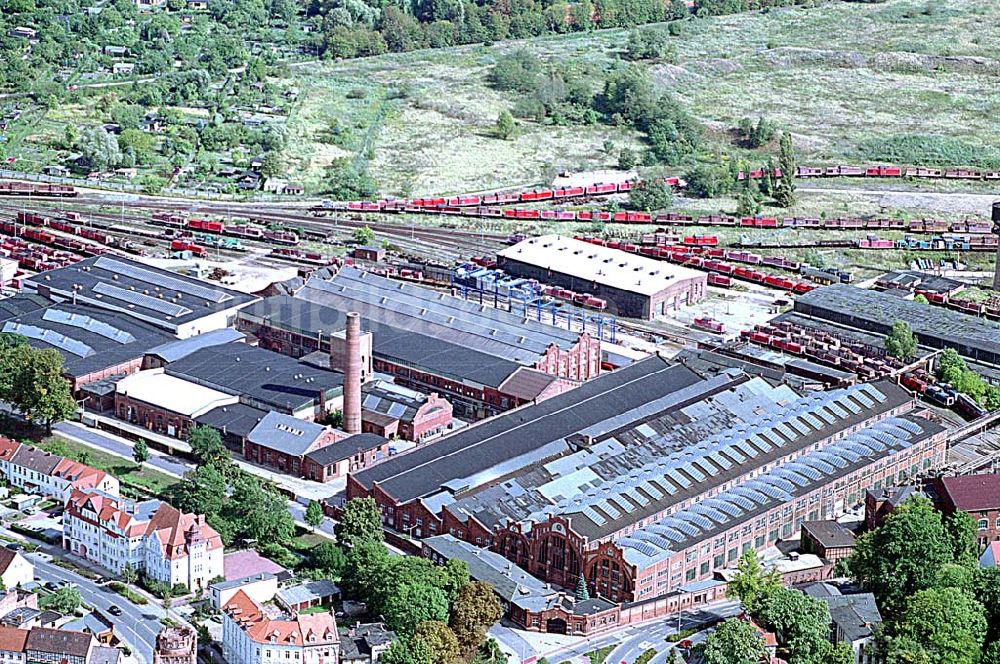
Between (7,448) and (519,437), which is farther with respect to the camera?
(519,437)

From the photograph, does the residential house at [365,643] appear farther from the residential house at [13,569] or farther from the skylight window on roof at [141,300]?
the skylight window on roof at [141,300]

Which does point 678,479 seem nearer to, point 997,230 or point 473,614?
point 473,614

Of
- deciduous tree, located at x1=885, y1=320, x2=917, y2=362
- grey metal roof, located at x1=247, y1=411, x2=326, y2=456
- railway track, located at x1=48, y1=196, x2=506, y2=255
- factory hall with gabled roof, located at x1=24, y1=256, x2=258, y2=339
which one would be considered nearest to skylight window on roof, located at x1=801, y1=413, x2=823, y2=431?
deciduous tree, located at x1=885, y1=320, x2=917, y2=362

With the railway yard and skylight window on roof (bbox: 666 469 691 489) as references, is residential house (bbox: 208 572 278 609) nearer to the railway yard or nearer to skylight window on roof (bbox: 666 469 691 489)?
the railway yard

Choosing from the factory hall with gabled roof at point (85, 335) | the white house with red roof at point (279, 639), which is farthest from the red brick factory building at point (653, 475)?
the factory hall with gabled roof at point (85, 335)

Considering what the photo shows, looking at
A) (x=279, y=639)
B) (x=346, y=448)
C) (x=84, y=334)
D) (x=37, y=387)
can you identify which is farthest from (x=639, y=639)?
(x=84, y=334)

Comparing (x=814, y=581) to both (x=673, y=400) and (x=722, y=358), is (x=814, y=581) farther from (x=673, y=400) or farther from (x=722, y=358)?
(x=722, y=358)
